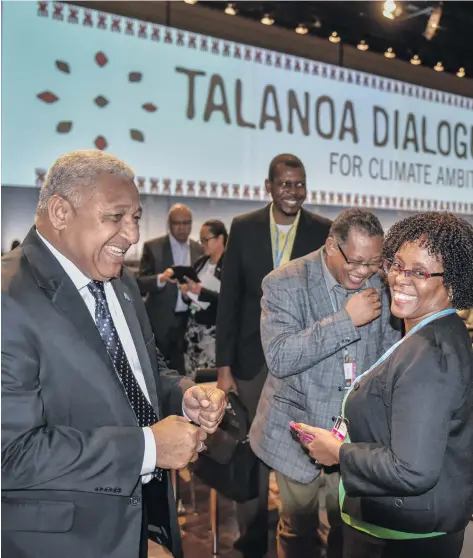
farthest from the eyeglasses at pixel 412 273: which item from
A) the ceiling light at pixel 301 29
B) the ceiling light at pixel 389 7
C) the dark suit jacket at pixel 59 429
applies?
the ceiling light at pixel 301 29

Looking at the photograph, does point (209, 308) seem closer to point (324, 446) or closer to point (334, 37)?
point (324, 446)

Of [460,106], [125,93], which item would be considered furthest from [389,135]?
[125,93]

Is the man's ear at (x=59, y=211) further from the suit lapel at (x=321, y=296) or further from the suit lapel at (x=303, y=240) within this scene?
the suit lapel at (x=303, y=240)

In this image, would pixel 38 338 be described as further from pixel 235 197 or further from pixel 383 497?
pixel 235 197

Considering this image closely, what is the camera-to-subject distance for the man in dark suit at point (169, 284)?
13.7 feet

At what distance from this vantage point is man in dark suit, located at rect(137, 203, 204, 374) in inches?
165

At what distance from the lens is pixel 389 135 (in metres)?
5.55

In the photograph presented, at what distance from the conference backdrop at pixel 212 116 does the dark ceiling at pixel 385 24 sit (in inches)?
15.1

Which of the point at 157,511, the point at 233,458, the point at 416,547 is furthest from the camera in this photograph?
the point at 233,458

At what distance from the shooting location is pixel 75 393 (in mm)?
1297

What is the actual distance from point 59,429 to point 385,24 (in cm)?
519

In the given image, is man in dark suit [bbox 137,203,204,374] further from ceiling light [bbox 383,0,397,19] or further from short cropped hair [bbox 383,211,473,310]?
short cropped hair [bbox 383,211,473,310]

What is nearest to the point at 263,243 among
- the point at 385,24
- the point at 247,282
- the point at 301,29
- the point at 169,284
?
the point at 247,282

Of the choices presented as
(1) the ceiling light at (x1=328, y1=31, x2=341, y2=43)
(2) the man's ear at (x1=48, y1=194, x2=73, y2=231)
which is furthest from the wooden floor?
(1) the ceiling light at (x1=328, y1=31, x2=341, y2=43)
